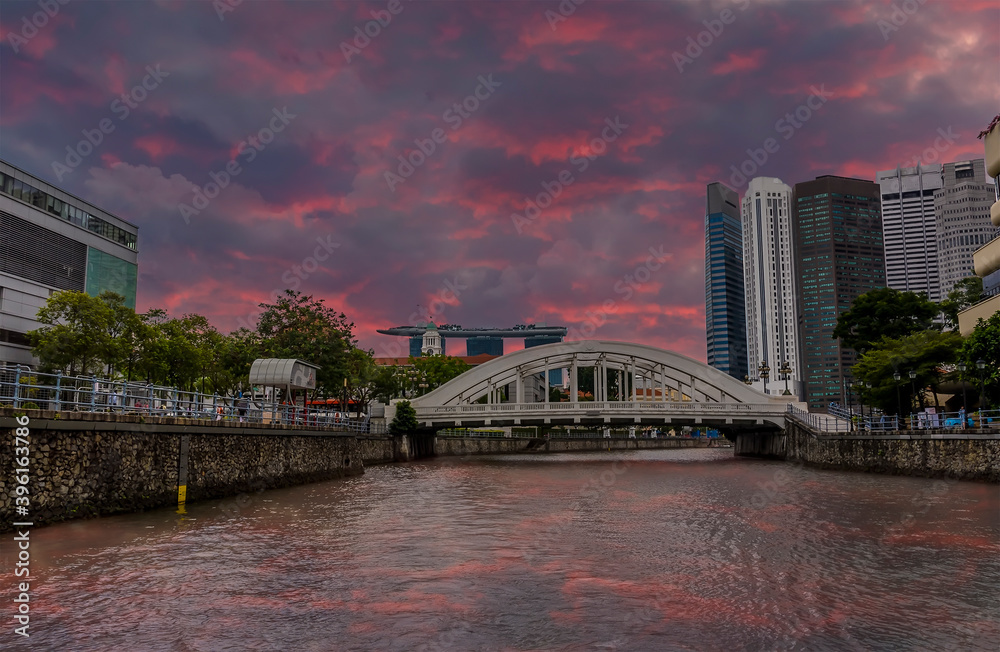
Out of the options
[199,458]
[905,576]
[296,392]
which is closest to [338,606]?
[905,576]

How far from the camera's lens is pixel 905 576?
12.1m

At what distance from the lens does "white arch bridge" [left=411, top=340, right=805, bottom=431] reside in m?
53.5

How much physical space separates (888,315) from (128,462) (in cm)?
5439

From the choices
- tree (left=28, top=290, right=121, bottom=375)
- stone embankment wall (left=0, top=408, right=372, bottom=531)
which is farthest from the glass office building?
→ stone embankment wall (left=0, top=408, right=372, bottom=531)

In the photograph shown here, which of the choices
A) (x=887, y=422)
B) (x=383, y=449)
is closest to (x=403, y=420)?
(x=383, y=449)

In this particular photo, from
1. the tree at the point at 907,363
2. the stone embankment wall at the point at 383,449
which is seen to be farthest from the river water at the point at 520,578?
the stone embankment wall at the point at 383,449

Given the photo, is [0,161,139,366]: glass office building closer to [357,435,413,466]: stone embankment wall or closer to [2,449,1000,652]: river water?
[357,435,413,466]: stone embankment wall

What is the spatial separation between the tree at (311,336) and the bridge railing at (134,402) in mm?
4078

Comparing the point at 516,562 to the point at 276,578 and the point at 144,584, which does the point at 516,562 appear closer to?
the point at 276,578

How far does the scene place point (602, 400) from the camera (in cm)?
5828

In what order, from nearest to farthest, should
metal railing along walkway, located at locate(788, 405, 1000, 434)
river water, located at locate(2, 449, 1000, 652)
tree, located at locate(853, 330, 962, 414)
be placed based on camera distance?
river water, located at locate(2, 449, 1000, 652) → metal railing along walkway, located at locate(788, 405, 1000, 434) → tree, located at locate(853, 330, 962, 414)

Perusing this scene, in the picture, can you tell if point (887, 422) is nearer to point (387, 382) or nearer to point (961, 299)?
point (961, 299)

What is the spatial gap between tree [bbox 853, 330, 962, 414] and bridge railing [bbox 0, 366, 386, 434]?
3080cm

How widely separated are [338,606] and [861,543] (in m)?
11.1
